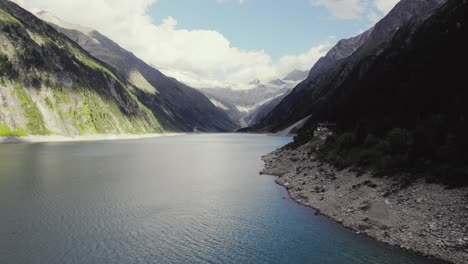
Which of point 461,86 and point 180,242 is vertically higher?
point 461,86

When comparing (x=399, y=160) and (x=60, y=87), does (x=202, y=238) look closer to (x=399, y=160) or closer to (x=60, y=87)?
(x=399, y=160)

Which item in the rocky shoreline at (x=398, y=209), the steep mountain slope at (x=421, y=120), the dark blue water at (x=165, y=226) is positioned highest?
the steep mountain slope at (x=421, y=120)

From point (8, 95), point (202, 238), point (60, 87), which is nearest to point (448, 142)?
point (202, 238)

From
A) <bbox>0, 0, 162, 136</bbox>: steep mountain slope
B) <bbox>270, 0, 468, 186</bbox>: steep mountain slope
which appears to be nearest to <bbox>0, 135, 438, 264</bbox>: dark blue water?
<bbox>270, 0, 468, 186</bbox>: steep mountain slope

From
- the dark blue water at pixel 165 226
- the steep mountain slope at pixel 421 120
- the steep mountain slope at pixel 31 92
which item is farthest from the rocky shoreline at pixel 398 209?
the steep mountain slope at pixel 31 92

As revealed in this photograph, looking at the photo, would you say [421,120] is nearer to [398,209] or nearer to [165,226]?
[398,209]

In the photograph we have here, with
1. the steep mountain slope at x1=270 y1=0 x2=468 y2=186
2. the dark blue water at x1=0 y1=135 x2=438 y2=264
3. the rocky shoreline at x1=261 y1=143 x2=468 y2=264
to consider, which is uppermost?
the steep mountain slope at x1=270 y1=0 x2=468 y2=186

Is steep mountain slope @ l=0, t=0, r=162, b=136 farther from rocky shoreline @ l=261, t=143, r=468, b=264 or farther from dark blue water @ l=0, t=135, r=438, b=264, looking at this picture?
rocky shoreline @ l=261, t=143, r=468, b=264

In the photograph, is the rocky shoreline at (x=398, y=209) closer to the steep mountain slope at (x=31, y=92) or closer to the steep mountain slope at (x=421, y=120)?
the steep mountain slope at (x=421, y=120)
